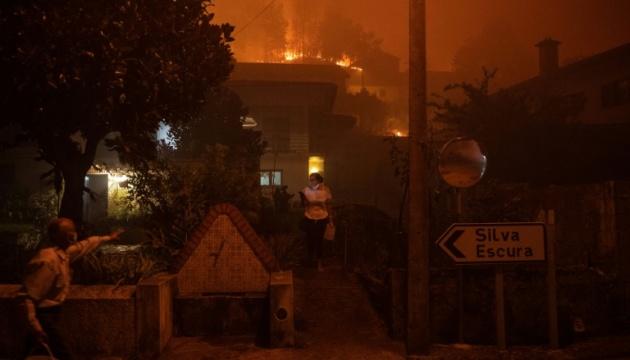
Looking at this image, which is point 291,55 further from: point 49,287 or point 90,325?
point 49,287

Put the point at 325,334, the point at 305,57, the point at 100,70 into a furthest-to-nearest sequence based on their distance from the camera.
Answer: the point at 305,57 < the point at 100,70 < the point at 325,334

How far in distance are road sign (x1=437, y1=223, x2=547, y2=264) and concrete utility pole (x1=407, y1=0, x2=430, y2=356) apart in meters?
0.32

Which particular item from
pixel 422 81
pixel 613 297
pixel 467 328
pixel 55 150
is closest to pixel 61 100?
pixel 55 150

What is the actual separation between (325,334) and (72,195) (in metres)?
6.28

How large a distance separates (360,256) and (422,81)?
13.3 feet

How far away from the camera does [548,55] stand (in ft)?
101

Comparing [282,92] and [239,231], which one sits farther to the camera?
[282,92]

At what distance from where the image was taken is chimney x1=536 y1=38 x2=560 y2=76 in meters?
30.5

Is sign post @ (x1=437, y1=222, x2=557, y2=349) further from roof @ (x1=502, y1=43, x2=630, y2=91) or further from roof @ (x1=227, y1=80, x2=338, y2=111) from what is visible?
roof @ (x1=227, y1=80, x2=338, y2=111)

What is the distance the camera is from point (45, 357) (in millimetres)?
5617

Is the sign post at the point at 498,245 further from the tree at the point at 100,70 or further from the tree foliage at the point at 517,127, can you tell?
the tree foliage at the point at 517,127

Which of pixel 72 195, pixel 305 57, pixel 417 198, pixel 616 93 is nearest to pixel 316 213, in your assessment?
pixel 417 198

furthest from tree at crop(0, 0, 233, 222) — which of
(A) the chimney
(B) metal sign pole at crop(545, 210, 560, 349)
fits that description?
(A) the chimney

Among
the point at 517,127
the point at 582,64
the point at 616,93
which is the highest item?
the point at 582,64
